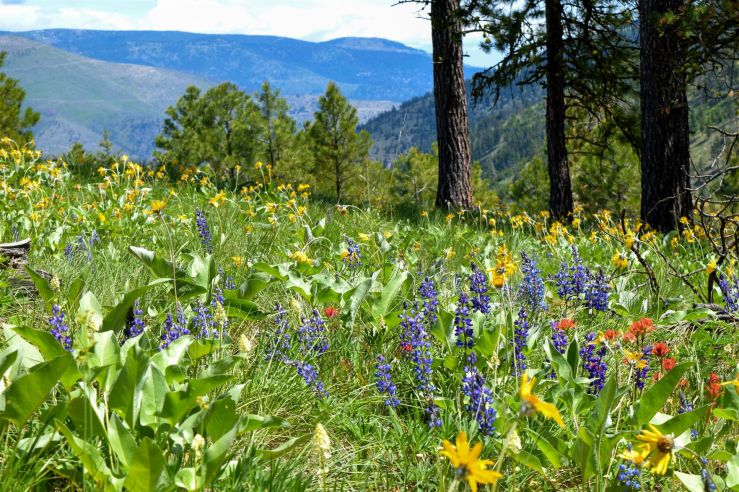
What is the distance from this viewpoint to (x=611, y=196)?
33000 millimetres

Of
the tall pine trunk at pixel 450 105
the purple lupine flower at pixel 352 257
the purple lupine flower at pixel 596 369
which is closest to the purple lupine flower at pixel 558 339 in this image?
the purple lupine flower at pixel 596 369

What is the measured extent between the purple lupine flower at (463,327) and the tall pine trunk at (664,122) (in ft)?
19.1

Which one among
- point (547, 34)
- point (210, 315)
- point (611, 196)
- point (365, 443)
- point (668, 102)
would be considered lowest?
point (611, 196)

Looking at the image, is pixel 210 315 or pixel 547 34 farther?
pixel 547 34

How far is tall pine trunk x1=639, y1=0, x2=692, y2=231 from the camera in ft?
24.0

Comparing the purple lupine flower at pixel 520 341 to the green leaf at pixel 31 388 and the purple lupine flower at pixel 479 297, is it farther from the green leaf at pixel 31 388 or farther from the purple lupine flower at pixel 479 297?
the green leaf at pixel 31 388

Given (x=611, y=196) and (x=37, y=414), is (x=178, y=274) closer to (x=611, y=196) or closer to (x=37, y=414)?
(x=37, y=414)

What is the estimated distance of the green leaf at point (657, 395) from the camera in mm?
1637

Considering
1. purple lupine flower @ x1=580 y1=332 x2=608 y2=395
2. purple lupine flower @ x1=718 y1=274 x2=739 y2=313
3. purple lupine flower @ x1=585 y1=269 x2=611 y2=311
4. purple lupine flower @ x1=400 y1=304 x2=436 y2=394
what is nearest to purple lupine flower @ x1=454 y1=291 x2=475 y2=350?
purple lupine flower @ x1=400 y1=304 x2=436 y2=394

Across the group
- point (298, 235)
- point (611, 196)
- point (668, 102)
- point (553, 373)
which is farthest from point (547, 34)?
point (611, 196)

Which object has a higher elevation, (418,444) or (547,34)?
(547,34)

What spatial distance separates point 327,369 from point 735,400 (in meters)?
1.28

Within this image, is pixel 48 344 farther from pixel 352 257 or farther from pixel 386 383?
pixel 352 257

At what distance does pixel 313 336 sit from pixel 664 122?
6366mm
